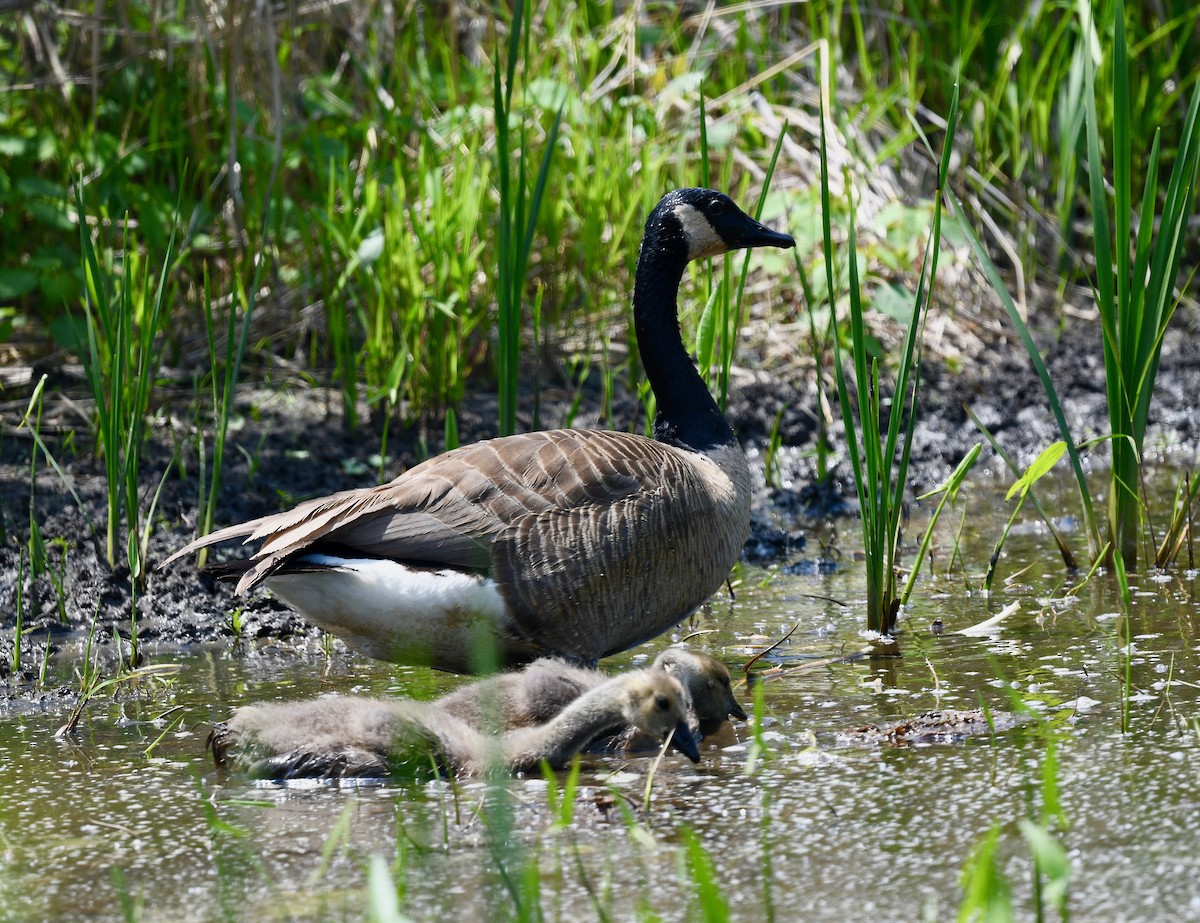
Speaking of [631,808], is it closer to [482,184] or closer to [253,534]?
[253,534]

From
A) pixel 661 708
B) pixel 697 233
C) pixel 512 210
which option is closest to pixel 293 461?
pixel 512 210

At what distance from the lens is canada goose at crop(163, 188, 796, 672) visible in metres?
4.45

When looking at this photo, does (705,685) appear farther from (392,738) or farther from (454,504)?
(454,504)

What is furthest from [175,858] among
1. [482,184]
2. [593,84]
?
[593,84]

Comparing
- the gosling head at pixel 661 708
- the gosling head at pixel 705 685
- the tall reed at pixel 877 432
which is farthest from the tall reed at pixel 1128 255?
the gosling head at pixel 661 708

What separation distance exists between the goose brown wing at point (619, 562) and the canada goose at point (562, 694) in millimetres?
441

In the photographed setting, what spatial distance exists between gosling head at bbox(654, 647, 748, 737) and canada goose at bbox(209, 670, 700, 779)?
0.24 m

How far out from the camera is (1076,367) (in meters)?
8.20

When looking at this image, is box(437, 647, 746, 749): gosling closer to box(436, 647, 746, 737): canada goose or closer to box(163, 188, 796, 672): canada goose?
box(436, 647, 746, 737): canada goose

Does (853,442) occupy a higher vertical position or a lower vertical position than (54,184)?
lower

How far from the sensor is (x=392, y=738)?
3775 mm

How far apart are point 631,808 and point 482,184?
4266 mm

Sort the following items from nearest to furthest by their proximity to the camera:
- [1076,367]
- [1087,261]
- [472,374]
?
[472,374] < [1076,367] < [1087,261]

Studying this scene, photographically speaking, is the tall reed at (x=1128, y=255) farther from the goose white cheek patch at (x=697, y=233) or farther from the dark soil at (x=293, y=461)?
the dark soil at (x=293, y=461)
